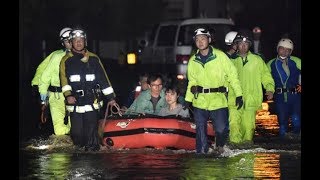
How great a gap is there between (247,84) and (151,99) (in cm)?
172

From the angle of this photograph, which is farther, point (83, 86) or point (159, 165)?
point (83, 86)

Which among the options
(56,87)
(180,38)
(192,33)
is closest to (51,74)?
(56,87)

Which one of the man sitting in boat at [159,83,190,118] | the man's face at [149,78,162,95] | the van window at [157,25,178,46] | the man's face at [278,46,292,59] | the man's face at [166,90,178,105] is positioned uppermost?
the van window at [157,25,178,46]

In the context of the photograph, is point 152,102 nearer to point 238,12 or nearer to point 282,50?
point 282,50

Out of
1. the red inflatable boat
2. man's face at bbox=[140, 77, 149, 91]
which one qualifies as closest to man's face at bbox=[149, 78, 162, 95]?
the red inflatable boat

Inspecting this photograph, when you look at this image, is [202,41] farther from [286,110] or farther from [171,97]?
[286,110]

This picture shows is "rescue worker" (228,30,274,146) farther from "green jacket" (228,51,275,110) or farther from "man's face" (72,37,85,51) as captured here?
"man's face" (72,37,85,51)

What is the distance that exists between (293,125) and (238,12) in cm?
2696

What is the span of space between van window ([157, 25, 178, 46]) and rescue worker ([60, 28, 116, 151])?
9751 millimetres

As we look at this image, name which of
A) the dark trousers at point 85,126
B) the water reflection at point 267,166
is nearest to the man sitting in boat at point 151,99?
the dark trousers at point 85,126

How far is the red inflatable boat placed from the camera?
17094 millimetres

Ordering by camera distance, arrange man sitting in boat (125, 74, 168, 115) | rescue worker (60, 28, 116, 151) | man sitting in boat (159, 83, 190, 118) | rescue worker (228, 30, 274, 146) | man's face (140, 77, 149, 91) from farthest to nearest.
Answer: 1. man's face (140, 77, 149, 91)
2. rescue worker (228, 30, 274, 146)
3. man sitting in boat (125, 74, 168, 115)
4. man sitting in boat (159, 83, 190, 118)
5. rescue worker (60, 28, 116, 151)

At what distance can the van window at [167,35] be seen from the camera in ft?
88.8

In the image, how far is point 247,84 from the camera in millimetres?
18344
